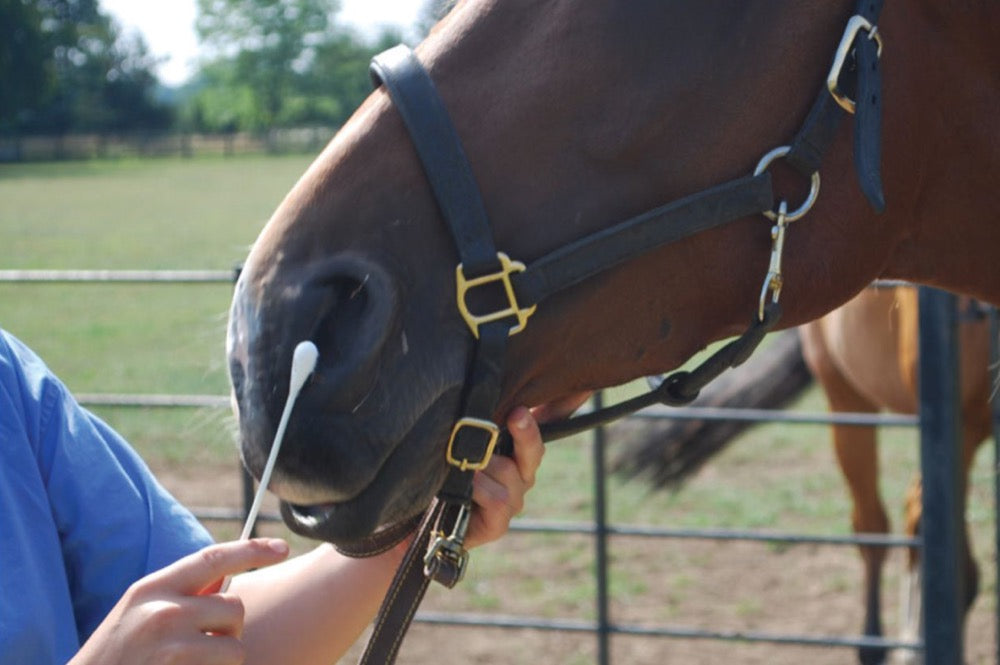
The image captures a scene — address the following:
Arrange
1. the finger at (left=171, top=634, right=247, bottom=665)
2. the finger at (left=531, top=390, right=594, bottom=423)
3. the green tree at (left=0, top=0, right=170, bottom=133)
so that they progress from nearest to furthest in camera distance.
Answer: the finger at (left=171, top=634, right=247, bottom=665), the finger at (left=531, top=390, right=594, bottom=423), the green tree at (left=0, top=0, right=170, bottom=133)

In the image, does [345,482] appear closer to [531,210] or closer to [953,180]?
[531,210]

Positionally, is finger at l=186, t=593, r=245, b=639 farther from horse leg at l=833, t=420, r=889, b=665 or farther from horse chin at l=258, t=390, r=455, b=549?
horse leg at l=833, t=420, r=889, b=665

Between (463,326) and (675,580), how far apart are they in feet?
12.2

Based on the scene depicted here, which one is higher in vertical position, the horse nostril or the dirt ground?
the dirt ground

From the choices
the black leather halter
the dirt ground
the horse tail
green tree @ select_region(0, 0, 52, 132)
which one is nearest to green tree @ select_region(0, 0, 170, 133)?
green tree @ select_region(0, 0, 52, 132)

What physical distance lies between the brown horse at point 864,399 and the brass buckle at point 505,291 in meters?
2.20

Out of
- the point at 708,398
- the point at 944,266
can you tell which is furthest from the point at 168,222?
the point at 944,266

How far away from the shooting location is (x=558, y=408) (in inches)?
62.8

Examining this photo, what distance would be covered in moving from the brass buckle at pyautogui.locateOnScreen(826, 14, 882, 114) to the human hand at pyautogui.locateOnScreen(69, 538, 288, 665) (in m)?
0.84

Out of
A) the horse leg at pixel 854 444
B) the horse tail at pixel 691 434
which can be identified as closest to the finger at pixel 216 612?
the horse leg at pixel 854 444

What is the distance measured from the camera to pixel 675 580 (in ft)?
15.9

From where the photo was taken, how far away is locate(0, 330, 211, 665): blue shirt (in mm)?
1340

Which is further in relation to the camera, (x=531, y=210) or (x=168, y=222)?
(x=168, y=222)

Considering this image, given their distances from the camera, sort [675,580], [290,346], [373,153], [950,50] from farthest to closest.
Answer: [675,580], [950,50], [373,153], [290,346]
